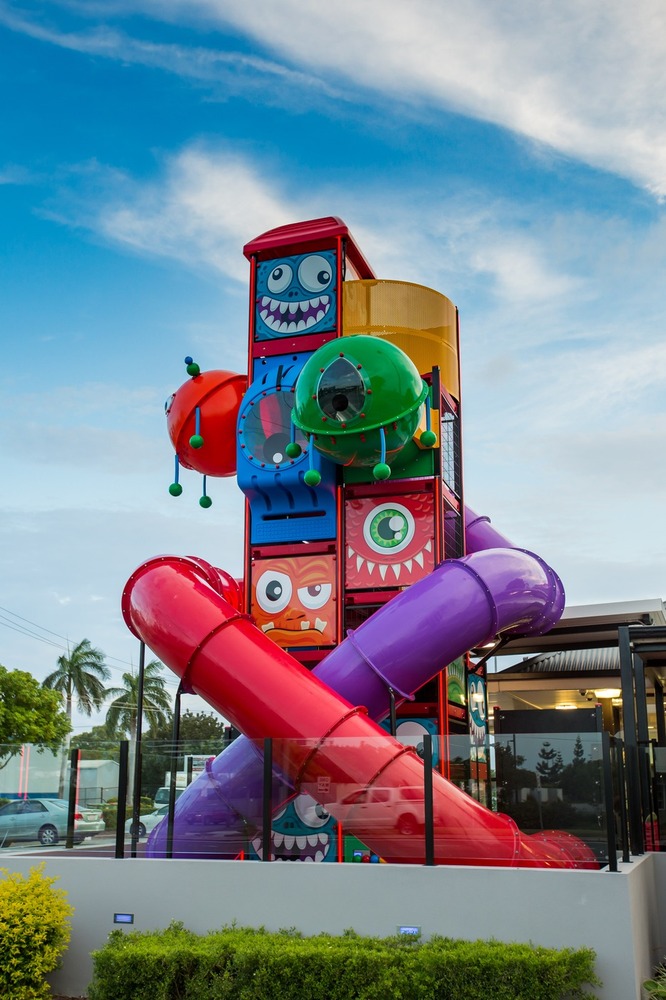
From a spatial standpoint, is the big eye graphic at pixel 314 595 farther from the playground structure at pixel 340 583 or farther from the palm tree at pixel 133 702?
the palm tree at pixel 133 702

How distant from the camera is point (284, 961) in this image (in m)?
8.91

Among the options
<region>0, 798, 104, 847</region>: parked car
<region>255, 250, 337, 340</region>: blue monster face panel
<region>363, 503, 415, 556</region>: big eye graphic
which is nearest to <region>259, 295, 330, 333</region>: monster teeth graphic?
<region>255, 250, 337, 340</region>: blue monster face panel

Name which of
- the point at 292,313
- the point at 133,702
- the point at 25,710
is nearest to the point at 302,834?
the point at 292,313

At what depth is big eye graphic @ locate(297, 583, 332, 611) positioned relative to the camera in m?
13.9

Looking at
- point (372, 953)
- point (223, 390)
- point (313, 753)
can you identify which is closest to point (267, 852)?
point (313, 753)

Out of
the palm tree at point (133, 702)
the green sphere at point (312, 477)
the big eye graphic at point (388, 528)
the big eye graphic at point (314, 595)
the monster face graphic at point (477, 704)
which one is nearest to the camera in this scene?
the green sphere at point (312, 477)

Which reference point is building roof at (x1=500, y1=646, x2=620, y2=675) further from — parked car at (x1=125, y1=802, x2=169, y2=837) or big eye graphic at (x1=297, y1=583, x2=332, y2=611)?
parked car at (x1=125, y1=802, x2=169, y2=837)

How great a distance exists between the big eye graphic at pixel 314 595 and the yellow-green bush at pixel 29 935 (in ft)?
16.1

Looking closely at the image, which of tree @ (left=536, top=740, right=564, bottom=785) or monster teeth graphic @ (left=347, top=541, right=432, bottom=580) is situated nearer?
tree @ (left=536, top=740, right=564, bottom=785)

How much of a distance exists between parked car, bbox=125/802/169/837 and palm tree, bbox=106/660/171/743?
155ft

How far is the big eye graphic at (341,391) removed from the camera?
12.8 m

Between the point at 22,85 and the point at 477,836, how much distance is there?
1121 centimetres

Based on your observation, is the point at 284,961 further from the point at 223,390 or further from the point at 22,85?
the point at 22,85

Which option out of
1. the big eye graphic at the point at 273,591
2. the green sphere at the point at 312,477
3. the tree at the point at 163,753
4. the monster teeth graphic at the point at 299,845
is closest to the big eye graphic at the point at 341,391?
the green sphere at the point at 312,477
